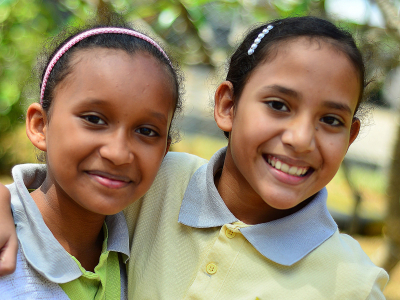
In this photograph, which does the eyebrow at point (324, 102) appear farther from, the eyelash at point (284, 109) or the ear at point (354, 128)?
the ear at point (354, 128)

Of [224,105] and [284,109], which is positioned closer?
[284,109]

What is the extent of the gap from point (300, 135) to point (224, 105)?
0.46 metres

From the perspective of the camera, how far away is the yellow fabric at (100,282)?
5.29ft

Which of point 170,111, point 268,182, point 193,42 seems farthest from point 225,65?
point 193,42

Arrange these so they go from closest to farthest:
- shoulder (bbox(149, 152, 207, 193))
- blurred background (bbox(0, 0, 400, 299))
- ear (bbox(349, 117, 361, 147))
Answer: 1. ear (bbox(349, 117, 361, 147))
2. shoulder (bbox(149, 152, 207, 193))
3. blurred background (bbox(0, 0, 400, 299))

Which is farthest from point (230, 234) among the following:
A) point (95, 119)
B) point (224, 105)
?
point (95, 119)

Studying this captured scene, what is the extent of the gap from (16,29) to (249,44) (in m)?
3.26

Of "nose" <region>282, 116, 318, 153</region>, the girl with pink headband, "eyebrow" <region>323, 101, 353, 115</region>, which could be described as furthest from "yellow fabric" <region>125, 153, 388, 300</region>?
"eyebrow" <region>323, 101, 353, 115</region>

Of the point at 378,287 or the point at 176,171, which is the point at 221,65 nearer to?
the point at 176,171

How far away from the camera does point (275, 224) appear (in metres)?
1.72

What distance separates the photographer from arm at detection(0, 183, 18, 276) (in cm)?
145

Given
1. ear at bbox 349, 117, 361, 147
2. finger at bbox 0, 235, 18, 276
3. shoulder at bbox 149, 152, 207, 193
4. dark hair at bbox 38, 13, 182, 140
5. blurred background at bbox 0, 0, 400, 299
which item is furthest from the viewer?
blurred background at bbox 0, 0, 400, 299

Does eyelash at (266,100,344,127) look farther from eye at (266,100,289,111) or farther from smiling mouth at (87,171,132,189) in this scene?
smiling mouth at (87,171,132,189)

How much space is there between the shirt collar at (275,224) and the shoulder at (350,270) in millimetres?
42
